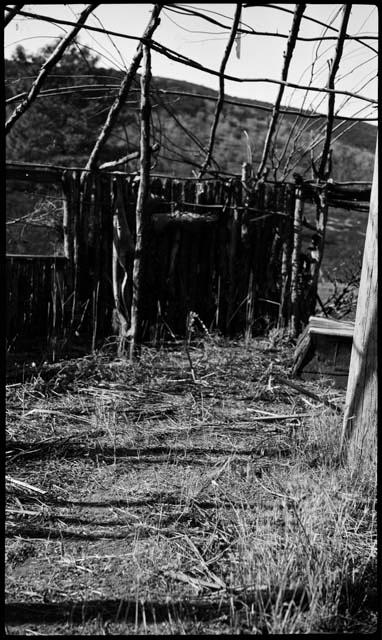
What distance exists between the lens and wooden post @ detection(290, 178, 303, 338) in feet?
25.1

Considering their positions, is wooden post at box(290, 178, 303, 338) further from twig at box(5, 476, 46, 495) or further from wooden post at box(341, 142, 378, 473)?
twig at box(5, 476, 46, 495)

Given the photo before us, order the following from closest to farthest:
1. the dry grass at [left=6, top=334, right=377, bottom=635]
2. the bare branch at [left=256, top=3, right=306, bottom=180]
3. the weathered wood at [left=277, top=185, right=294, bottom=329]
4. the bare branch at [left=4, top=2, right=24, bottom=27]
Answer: the dry grass at [left=6, top=334, right=377, bottom=635] < the bare branch at [left=4, top=2, right=24, bottom=27] < the bare branch at [left=256, top=3, right=306, bottom=180] < the weathered wood at [left=277, top=185, right=294, bottom=329]

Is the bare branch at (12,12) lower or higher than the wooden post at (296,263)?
higher

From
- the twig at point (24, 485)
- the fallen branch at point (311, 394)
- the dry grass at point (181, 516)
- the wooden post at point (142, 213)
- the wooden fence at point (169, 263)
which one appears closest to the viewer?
the dry grass at point (181, 516)

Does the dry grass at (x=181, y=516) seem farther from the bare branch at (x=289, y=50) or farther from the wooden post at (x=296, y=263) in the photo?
the bare branch at (x=289, y=50)

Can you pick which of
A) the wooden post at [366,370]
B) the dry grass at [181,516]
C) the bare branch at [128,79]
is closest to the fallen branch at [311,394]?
the dry grass at [181,516]

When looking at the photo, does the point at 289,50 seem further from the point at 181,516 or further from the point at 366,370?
the point at 181,516

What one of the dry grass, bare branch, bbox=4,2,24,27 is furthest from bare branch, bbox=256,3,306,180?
the dry grass

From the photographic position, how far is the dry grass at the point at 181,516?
7.75 ft

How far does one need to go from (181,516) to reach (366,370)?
126cm

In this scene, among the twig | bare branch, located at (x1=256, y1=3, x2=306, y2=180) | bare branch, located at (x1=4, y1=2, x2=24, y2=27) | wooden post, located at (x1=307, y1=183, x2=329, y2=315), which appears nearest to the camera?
the twig

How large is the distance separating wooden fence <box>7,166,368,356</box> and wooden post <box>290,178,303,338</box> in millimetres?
12

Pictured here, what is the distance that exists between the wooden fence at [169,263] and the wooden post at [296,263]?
0.04 feet

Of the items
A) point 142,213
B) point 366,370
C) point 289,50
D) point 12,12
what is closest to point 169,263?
point 142,213
